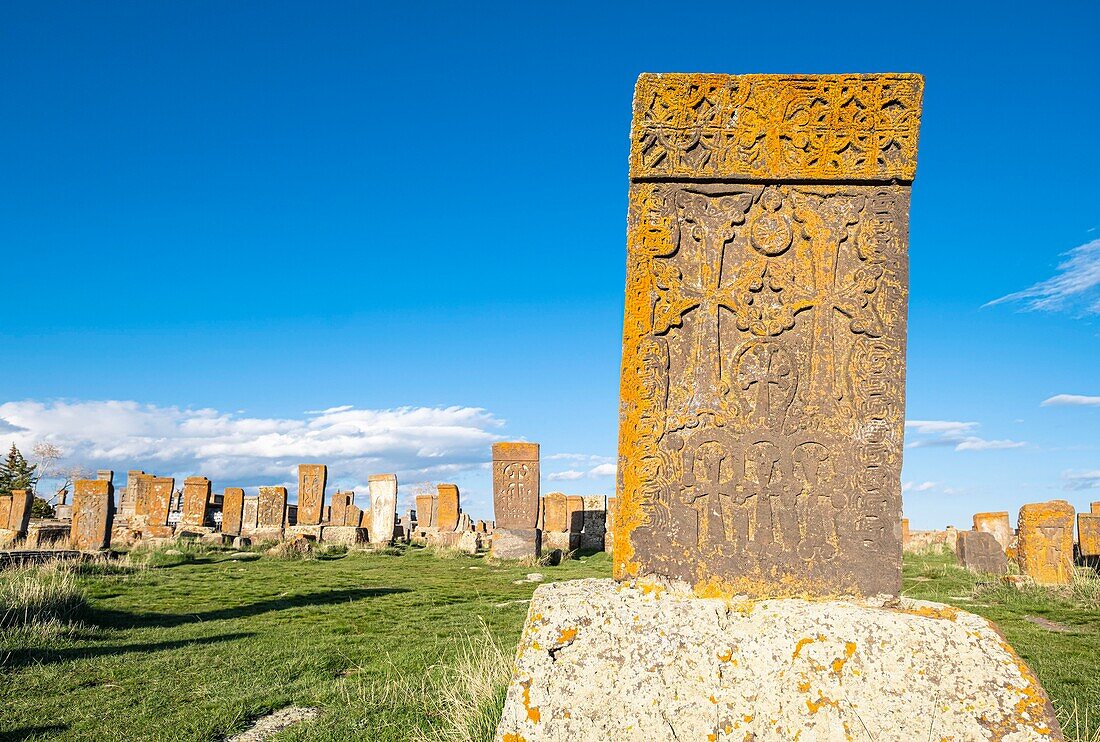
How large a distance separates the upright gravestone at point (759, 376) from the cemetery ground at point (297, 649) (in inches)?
26.1

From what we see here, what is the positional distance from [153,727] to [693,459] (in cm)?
345

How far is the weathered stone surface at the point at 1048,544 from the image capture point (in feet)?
36.3

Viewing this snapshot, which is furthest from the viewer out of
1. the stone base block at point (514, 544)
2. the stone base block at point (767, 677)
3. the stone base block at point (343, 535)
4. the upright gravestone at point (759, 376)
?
the stone base block at point (343, 535)

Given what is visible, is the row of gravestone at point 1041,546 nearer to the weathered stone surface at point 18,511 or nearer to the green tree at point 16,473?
the weathered stone surface at point 18,511

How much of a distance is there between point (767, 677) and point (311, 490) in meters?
19.6

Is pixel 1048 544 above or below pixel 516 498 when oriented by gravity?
below

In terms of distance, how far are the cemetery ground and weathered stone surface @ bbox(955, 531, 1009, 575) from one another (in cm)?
131

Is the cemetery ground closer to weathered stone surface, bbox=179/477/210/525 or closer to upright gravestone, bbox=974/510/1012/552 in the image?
upright gravestone, bbox=974/510/1012/552

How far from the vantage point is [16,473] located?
37.9 meters

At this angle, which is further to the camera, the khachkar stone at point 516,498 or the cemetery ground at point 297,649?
the khachkar stone at point 516,498

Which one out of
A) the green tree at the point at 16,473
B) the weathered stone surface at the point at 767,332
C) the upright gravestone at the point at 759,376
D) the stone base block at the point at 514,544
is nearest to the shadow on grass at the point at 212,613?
the stone base block at the point at 514,544

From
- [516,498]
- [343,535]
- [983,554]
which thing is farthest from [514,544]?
[983,554]

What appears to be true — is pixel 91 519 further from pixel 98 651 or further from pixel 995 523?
pixel 995 523

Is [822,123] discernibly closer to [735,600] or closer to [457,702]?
[735,600]
